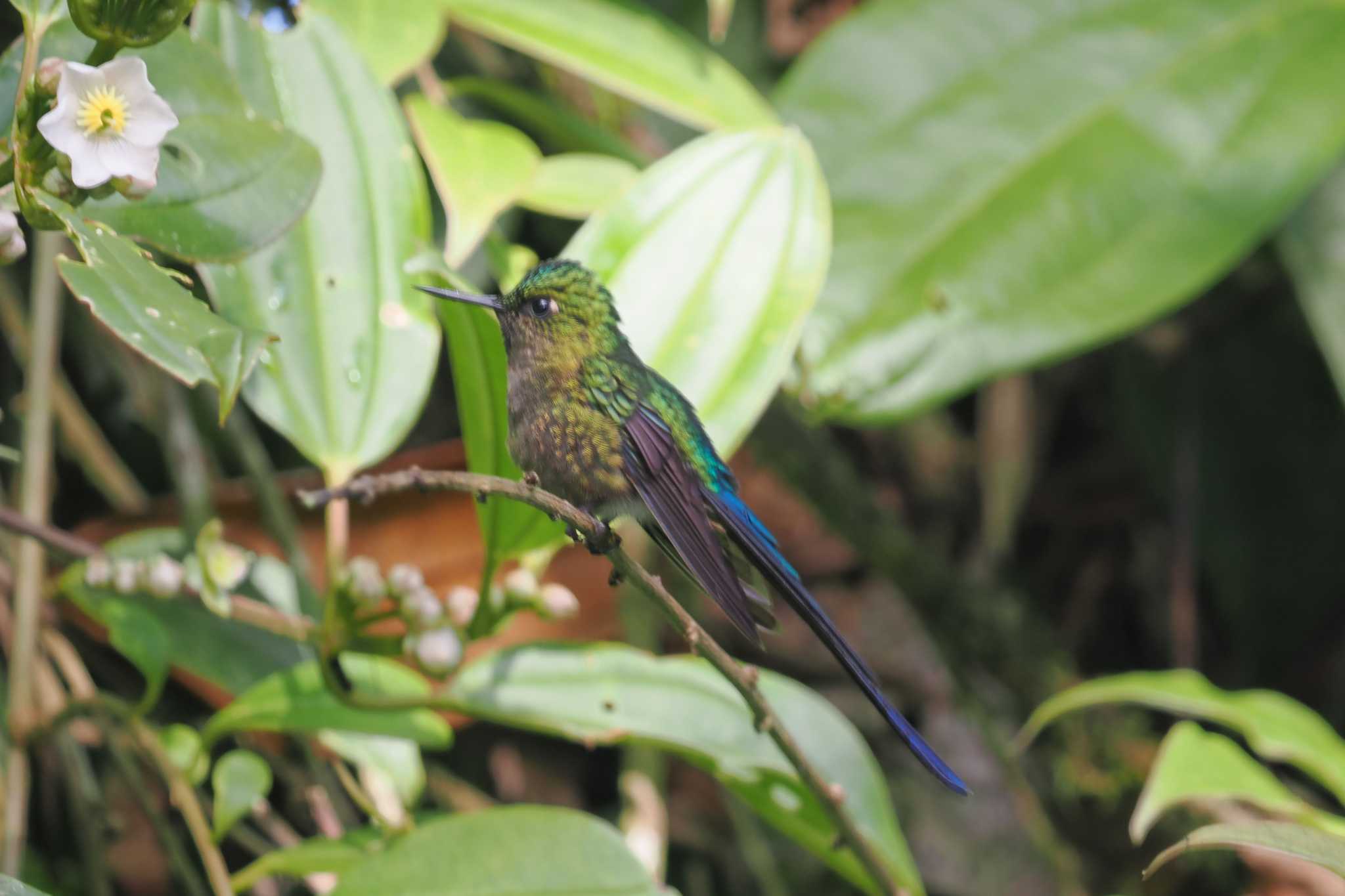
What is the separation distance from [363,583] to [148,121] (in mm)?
455

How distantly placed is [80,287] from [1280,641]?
2.41m

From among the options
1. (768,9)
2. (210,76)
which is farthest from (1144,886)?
(210,76)

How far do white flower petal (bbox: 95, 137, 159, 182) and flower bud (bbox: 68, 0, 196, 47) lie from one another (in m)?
0.06

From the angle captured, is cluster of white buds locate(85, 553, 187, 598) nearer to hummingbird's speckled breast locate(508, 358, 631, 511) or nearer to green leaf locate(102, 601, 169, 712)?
green leaf locate(102, 601, 169, 712)

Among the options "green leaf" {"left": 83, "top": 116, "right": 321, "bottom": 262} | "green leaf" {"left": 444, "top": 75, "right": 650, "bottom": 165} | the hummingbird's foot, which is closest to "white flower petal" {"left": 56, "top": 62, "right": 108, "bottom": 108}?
"green leaf" {"left": 83, "top": 116, "right": 321, "bottom": 262}

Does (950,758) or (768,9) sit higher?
(768,9)

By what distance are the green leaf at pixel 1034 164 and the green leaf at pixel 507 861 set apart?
2.23 ft

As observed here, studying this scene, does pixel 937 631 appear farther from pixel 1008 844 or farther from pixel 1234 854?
A: pixel 1234 854

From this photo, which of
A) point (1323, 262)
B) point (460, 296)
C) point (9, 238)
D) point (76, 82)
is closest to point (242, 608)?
point (460, 296)

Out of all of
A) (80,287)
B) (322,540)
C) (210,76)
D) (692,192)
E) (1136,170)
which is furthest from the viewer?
(1136,170)

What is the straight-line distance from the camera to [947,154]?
1.91m

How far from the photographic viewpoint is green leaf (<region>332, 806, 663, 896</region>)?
42.3 inches

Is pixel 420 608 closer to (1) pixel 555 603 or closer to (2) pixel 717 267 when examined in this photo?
(1) pixel 555 603

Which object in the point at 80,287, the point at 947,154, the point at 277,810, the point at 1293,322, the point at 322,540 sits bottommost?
the point at 277,810
